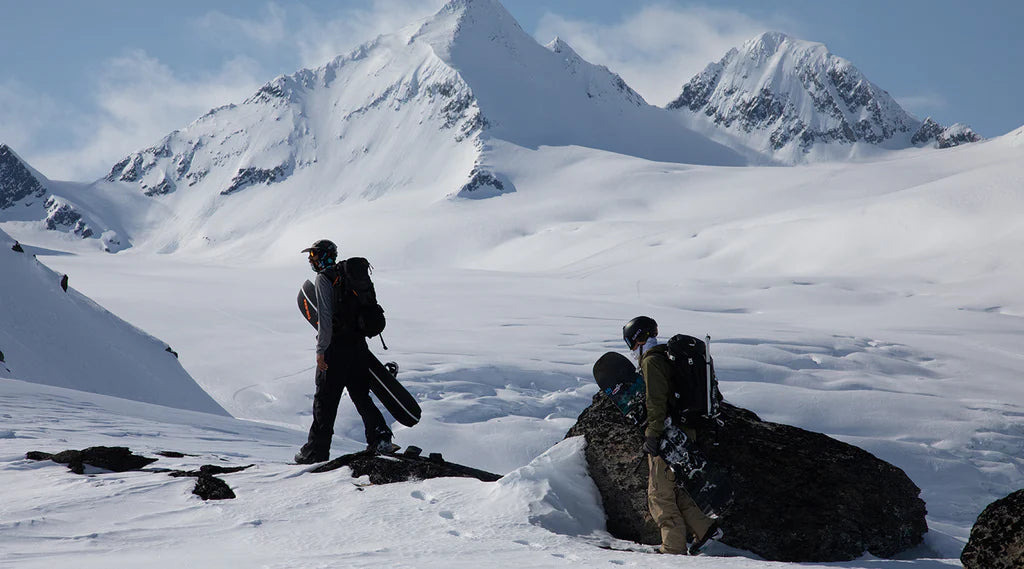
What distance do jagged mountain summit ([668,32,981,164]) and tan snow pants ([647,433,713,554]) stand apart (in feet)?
572

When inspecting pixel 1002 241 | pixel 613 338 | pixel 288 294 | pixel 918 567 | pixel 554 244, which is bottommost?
pixel 918 567

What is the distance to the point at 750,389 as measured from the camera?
706 inches

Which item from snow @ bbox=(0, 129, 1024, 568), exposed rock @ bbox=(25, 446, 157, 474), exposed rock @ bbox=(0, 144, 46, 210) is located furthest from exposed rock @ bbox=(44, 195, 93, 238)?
exposed rock @ bbox=(25, 446, 157, 474)

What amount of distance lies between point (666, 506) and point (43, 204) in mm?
169365

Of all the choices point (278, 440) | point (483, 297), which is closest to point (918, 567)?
point (278, 440)

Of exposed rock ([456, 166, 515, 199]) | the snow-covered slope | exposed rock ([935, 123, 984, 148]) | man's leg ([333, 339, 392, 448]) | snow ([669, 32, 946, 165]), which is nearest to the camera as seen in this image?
man's leg ([333, 339, 392, 448])

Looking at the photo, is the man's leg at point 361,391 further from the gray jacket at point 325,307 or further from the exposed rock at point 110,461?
the exposed rock at point 110,461

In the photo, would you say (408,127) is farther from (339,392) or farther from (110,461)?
(110,461)

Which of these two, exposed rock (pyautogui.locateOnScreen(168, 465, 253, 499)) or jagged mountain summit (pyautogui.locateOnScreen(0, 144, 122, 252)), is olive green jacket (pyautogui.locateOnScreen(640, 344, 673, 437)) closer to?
exposed rock (pyautogui.locateOnScreen(168, 465, 253, 499))

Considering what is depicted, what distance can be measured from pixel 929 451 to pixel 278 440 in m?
11.6

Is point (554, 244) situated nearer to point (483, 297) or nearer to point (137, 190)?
point (483, 297)

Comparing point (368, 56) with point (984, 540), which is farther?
point (368, 56)

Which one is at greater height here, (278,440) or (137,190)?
(137,190)

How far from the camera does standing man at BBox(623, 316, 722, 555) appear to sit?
4918 millimetres
